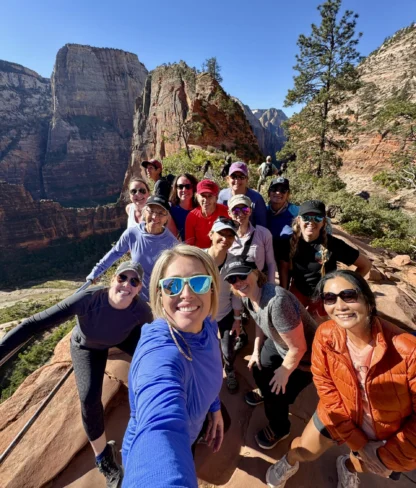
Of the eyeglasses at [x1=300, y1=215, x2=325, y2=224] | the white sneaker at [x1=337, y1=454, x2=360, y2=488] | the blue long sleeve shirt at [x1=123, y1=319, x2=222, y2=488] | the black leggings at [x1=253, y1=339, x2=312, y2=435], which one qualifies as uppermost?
the eyeglasses at [x1=300, y1=215, x2=325, y2=224]

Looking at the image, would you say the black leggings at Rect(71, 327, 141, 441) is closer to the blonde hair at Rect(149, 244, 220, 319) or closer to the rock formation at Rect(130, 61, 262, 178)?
the blonde hair at Rect(149, 244, 220, 319)

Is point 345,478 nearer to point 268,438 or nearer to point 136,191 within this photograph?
point 268,438

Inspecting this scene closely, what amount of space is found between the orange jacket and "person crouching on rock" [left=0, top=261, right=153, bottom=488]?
1.52 metres

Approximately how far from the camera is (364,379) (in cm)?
157

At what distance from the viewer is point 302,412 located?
2670mm

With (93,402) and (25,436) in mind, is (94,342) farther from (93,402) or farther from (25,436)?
(25,436)

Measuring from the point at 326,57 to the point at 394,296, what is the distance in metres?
13.8

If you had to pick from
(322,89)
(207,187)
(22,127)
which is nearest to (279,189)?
(207,187)

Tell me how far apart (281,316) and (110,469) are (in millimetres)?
2053

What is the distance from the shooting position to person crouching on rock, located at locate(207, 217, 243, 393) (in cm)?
231

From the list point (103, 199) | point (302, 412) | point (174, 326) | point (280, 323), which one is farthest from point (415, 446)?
point (103, 199)

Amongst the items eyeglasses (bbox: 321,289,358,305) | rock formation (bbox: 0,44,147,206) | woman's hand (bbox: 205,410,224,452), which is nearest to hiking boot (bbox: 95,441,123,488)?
woman's hand (bbox: 205,410,224,452)

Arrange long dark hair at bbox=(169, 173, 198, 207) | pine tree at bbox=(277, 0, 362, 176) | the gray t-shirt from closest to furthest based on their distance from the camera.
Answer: the gray t-shirt
long dark hair at bbox=(169, 173, 198, 207)
pine tree at bbox=(277, 0, 362, 176)

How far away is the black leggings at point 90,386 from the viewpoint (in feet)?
6.81
